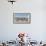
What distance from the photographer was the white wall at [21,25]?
211 inches

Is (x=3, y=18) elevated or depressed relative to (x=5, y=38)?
elevated

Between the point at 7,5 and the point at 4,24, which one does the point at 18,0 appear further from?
the point at 4,24

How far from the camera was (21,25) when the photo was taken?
5.39 meters

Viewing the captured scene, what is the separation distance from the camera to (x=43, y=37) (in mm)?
5422

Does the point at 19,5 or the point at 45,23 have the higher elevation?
the point at 19,5

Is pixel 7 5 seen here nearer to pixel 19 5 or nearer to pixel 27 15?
pixel 19 5

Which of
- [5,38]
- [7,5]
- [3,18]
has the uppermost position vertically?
[7,5]

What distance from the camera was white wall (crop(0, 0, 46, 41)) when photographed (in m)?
5.36

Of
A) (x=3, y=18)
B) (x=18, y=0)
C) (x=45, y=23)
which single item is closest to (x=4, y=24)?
(x=3, y=18)

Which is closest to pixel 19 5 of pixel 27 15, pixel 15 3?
pixel 15 3

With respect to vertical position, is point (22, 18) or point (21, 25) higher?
point (22, 18)

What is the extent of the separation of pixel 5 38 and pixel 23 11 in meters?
1.29

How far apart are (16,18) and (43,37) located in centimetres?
133

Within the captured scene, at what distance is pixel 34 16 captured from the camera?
5.38 metres
